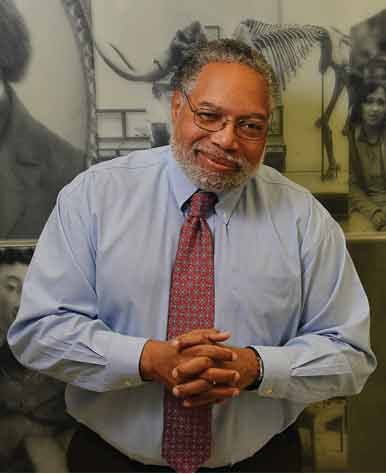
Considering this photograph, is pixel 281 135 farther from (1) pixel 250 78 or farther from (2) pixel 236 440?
(2) pixel 236 440

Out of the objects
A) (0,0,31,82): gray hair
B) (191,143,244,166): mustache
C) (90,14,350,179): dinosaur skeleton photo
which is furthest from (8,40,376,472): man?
(0,0,31,82): gray hair

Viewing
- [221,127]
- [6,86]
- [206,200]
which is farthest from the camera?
[6,86]

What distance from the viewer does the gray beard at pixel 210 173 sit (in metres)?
1.34

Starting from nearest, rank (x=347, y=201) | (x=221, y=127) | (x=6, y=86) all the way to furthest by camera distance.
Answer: (x=221, y=127) < (x=6, y=86) < (x=347, y=201)

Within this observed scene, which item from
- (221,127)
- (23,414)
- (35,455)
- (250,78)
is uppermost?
(250,78)

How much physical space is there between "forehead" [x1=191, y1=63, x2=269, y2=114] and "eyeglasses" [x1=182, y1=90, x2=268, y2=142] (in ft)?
0.07

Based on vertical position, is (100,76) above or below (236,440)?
above

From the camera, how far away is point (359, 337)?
4.53ft

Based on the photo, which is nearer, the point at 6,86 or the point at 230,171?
the point at 230,171

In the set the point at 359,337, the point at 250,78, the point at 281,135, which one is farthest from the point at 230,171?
the point at 359,337

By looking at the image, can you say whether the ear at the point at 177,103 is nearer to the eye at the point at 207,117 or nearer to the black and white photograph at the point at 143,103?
the eye at the point at 207,117

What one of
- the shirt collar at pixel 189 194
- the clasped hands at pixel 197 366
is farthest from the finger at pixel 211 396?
the shirt collar at pixel 189 194

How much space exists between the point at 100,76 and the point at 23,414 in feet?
3.57

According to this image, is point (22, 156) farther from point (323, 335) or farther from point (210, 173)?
point (323, 335)
